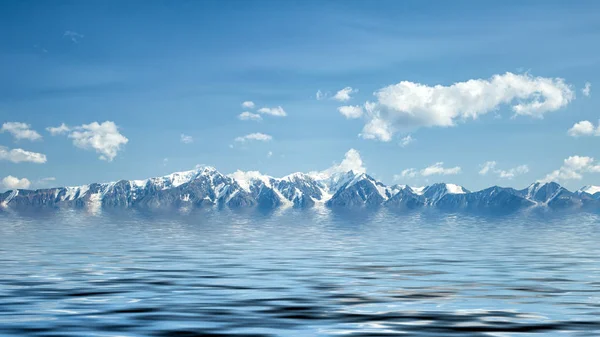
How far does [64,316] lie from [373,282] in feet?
55.8

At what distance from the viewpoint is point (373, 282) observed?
111 feet

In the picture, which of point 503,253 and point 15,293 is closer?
point 15,293

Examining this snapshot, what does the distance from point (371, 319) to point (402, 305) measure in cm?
368

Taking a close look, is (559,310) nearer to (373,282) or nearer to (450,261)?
(373,282)

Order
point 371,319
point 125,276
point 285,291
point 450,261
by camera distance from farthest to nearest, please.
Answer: point 450,261 → point 125,276 → point 285,291 → point 371,319

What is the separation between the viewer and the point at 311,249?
62.8 m

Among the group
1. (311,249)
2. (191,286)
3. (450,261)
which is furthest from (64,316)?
(311,249)

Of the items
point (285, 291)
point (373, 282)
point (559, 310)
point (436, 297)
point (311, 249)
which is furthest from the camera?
point (311, 249)

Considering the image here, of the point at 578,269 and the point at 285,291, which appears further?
the point at 578,269

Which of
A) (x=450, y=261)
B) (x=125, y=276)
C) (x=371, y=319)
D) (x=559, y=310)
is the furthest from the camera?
(x=450, y=261)

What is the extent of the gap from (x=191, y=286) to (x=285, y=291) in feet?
17.0

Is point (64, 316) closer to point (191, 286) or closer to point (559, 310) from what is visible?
point (191, 286)

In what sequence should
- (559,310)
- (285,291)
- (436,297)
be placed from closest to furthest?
(559,310) → (436,297) → (285,291)

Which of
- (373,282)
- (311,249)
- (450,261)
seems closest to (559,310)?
(373,282)
